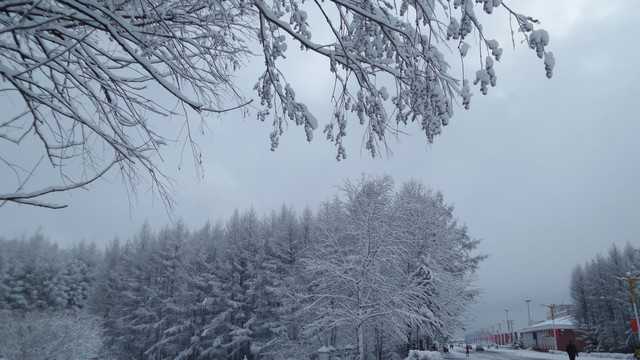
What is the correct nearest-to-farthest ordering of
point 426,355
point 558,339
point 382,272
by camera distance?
point 426,355 → point 382,272 → point 558,339

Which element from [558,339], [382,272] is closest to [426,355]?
[382,272]

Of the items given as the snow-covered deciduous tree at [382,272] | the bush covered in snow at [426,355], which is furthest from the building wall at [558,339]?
the bush covered in snow at [426,355]

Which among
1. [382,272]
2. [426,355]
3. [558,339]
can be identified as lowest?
[558,339]

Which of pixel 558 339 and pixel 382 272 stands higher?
pixel 382 272

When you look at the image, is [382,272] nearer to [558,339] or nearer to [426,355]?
[426,355]

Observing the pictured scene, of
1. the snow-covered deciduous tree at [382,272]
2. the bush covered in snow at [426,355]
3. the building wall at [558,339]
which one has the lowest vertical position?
the building wall at [558,339]

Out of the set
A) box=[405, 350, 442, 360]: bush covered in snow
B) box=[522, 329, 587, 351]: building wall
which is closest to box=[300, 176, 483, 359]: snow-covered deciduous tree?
box=[405, 350, 442, 360]: bush covered in snow

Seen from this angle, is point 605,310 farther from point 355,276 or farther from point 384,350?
point 355,276

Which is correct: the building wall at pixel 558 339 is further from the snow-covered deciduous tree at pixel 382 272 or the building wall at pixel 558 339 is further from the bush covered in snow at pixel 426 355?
the bush covered in snow at pixel 426 355

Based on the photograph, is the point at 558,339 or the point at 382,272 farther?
the point at 558,339

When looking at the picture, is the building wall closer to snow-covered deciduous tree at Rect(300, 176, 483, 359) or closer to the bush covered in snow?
snow-covered deciduous tree at Rect(300, 176, 483, 359)

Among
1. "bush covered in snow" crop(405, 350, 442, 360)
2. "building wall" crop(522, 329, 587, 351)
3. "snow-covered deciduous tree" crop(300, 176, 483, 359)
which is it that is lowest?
"building wall" crop(522, 329, 587, 351)

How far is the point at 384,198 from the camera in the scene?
20.4m

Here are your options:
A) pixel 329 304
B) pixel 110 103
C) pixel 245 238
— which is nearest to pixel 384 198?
pixel 329 304
